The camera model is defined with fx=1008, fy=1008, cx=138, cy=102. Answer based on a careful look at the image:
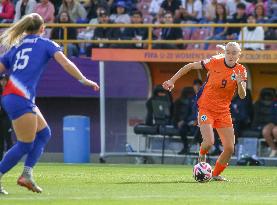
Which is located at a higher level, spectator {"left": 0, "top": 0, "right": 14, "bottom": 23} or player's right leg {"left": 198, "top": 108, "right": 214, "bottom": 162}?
spectator {"left": 0, "top": 0, "right": 14, "bottom": 23}

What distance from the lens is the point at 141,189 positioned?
529 inches

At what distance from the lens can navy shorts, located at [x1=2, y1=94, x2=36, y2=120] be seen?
11.9 metres

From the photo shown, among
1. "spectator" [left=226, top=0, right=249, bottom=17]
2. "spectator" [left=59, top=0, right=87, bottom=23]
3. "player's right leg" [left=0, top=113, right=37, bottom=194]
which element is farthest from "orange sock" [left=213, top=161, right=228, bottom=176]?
"spectator" [left=59, top=0, right=87, bottom=23]

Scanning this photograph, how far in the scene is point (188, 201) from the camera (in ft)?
37.6

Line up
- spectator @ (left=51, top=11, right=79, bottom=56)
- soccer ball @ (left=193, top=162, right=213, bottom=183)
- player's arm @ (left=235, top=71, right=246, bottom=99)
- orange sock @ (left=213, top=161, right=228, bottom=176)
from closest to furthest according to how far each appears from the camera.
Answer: player's arm @ (left=235, top=71, right=246, bottom=99) < soccer ball @ (left=193, top=162, right=213, bottom=183) < orange sock @ (left=213, top=161, right=228, bottom=176) < spectator @ (left=51, top=11, right=79, bottom=56)

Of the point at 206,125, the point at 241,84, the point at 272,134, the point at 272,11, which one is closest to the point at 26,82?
the point at 241,84

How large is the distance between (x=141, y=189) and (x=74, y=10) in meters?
14.1

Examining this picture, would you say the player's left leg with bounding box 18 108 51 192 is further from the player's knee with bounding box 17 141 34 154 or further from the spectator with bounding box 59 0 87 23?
the spectator with bounding box 59 0 87 23

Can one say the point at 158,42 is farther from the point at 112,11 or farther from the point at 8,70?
the point at 8,70

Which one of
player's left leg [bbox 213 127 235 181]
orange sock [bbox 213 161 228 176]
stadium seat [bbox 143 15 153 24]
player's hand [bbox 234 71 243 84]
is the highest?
player's hand [bbox 234 71 243 84]

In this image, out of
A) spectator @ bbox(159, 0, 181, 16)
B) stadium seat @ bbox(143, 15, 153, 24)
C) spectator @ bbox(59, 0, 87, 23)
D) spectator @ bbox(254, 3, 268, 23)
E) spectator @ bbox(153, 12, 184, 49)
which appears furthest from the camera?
spectator @ bbox(59, 0, 87, 23)

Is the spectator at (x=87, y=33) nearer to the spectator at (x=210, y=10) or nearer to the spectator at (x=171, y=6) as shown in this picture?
the spectator at (x=171, y=6)

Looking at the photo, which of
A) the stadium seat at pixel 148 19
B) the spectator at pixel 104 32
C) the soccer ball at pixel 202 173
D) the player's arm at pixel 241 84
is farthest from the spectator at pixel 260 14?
the soccer ball at pixel 202 173

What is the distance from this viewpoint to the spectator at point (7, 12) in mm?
26984
